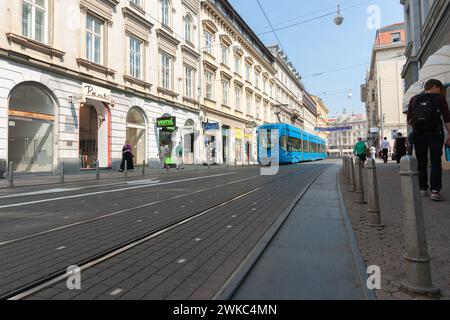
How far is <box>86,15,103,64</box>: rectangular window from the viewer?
19.0 m

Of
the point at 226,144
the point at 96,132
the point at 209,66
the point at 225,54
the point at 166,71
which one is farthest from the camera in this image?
the point at 226,144

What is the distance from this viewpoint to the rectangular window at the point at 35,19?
15.4 metres

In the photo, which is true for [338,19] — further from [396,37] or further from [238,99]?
[396,37]

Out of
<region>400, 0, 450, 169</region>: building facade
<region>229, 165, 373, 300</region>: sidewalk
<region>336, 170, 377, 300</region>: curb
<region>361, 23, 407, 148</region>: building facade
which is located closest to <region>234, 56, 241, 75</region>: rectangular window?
<region>400, 0, 450, 169</region>: building facade

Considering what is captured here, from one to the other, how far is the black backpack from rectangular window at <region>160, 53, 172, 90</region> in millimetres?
21836

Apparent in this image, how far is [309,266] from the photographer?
10.3 ft

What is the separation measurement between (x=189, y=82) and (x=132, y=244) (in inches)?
1078

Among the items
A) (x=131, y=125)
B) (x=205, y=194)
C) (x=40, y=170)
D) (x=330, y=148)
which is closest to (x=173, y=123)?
(x=131, y=125)

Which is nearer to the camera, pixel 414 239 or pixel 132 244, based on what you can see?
pixel 414 239

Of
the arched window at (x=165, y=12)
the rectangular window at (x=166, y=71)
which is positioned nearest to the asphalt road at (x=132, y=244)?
the rectangular window at (x=166, y=71)

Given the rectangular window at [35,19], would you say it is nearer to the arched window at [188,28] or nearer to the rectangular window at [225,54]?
the arched window at [188,28]

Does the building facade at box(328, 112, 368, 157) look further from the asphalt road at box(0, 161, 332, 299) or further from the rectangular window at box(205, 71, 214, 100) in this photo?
the asphalt road at box(0, 161, 332, 299)

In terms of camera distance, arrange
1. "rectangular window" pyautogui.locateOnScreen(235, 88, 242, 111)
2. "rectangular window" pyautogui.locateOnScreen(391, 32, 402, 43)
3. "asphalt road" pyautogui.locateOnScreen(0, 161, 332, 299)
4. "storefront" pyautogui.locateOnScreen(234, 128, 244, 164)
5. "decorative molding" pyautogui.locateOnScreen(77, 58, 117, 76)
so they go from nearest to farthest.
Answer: "asphalt road" pyautogui.locateOnScreen(0, 161, 332, 299) < "decorative molding" pyautogui.locateOnScreen(77, 58, 117, 76) < "storefront" pyautogui.locateOnScreen(234, 128, 244, 164) < "rectangular window" pyautogui.locateOnScreen(235, 88, 242, 111) < "rectangular window" pyautogui.locateOnScreen(391, 32, 402, 43)

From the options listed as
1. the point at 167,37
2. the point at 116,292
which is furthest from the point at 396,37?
the point at 116,292
